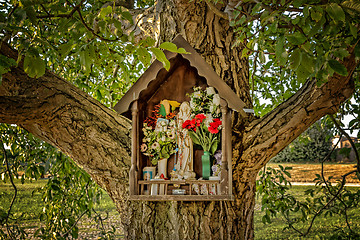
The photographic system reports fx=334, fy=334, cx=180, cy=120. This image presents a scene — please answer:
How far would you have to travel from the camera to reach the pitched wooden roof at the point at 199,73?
1.82 metres

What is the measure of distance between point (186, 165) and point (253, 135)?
0.43 metres

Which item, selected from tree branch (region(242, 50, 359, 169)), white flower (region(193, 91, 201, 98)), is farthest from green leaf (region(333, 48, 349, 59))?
white flower (region(193, 91, 201, 98))

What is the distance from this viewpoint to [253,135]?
195 centimetres

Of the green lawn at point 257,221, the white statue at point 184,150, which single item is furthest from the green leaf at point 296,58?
the green lawn at point 257,221

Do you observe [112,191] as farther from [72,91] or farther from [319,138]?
[319,138]

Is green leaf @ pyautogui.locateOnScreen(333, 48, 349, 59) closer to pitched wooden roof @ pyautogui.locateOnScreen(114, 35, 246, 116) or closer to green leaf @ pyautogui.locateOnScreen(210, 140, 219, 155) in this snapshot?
pitched wooden roof @ pyautogui.locateOnScreen(114, 35, 246, 116)

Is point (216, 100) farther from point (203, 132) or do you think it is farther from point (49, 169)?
point (49, 169)

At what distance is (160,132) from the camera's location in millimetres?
1986

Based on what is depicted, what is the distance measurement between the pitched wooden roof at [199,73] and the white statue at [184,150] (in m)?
0.25

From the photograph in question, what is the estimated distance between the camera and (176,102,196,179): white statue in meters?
1.90

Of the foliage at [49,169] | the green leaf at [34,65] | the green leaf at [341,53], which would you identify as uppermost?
the green leaf at [341,53]

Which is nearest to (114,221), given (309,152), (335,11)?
(309,152)

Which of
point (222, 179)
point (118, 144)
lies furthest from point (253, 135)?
point (118, 144)

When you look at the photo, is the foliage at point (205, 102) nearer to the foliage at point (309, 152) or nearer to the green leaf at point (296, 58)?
the green leaf at point (296, 58)
